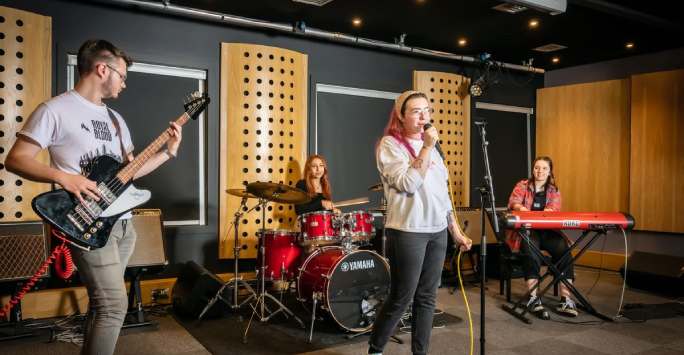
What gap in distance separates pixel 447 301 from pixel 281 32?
349cm

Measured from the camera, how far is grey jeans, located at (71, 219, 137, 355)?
1.99 m

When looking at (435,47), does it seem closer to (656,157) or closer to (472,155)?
(472,155)

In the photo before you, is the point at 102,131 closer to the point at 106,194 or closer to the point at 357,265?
the point at 106,194

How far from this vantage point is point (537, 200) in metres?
5.12

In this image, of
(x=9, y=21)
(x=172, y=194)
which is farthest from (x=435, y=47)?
(x=9, y=21)

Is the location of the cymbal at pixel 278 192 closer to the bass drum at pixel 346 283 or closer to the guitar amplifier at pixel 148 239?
the bass drum at pixel 346 283

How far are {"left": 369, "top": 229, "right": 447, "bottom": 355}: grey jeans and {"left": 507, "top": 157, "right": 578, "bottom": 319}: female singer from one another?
7.90 feet

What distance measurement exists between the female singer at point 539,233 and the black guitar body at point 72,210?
3.93 metres

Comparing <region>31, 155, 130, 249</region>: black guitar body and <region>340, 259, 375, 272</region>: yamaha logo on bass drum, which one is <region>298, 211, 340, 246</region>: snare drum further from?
<region>31, 155, 130, 249</region>: black guitar body

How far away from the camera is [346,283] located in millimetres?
3822

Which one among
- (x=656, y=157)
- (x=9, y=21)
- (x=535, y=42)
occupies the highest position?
(x=535, y=42)

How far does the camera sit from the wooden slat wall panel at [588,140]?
274 inches

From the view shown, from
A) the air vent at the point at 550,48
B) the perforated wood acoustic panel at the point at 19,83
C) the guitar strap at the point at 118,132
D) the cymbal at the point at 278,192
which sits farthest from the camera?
the air vent at the point at 550,48

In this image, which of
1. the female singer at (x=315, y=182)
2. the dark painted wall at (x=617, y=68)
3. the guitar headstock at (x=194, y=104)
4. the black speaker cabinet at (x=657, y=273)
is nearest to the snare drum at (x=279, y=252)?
the female singer at (x=315, y=182)
